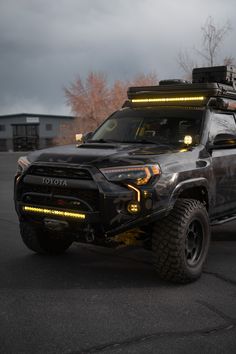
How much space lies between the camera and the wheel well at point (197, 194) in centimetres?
534

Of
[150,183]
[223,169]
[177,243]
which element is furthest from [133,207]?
[223,169]

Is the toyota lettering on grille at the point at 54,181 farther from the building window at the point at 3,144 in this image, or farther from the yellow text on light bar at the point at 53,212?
the building window at the point at 3,144

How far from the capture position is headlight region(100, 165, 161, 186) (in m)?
4.53

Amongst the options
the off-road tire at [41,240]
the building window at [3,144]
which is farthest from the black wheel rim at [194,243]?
the building window at [3,144]

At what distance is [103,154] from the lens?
4.79 meters

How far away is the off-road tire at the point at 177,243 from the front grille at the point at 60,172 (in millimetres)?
893

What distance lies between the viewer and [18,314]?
406 centimetres

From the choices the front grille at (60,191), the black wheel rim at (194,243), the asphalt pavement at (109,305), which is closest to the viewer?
the asphalt pavement at (109,305)

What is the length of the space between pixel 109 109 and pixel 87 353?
44.7 meters

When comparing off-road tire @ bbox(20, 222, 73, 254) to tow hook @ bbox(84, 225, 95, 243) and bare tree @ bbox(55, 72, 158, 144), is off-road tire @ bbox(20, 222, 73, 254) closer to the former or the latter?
tow hook @ bbox(84, 225, 95, 243)

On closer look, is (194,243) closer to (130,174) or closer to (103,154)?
(130,174)

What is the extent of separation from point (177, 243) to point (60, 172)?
135cm

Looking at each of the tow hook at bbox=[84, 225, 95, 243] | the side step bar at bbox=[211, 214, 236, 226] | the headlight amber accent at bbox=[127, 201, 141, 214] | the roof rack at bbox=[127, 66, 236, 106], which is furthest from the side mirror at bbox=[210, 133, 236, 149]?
the tow hook at bbox=[84, 225, 95, 243]

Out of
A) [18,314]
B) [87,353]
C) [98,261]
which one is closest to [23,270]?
[98,261]
